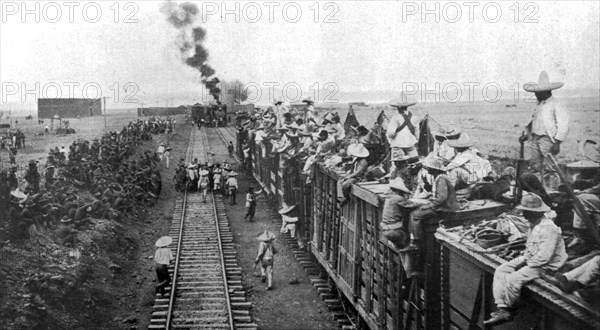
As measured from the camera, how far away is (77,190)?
1847 centimetres

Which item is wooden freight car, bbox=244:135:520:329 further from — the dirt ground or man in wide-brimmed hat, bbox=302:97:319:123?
man in wide-brimmed hat, bbox=302:97:319:123

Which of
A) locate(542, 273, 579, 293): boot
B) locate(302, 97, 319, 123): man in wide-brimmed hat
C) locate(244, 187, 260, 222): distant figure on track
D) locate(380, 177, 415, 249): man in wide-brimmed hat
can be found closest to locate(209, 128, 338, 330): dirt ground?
locate(244, 187, 260, 222): distant figure on track

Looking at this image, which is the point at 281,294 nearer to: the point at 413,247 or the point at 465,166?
the point at 465,166

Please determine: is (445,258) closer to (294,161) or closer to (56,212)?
(294,161)

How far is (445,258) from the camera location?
6.21 meters

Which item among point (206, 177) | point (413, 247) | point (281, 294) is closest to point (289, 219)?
point (281, 294)

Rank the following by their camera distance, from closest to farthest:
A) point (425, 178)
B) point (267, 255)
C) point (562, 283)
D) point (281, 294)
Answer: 1. point (562, 283)
2. point (425, 178)
3. point (281, 294)
4. point (267, 255)

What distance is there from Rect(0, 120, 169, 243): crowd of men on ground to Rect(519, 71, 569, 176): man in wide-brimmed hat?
411 inches

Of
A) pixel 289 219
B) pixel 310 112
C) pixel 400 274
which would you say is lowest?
pixel 289 219

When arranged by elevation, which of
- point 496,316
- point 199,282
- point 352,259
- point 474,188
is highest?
point 474,188

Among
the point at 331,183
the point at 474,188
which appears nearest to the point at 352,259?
the point at 331,183

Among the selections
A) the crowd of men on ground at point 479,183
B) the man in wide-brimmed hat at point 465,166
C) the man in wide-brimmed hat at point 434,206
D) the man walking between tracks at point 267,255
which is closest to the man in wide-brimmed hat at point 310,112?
the crowd of men on ground at point 479,183

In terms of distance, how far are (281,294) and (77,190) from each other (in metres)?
10.3

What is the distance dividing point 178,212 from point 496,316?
53.2 feet
